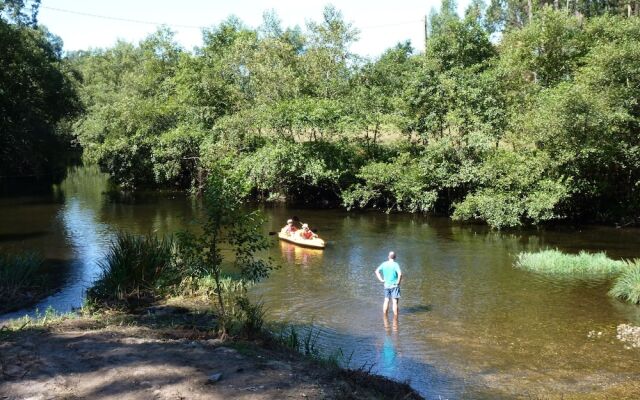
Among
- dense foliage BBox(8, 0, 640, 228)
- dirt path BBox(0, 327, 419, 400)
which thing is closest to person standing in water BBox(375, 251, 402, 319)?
dirt path BBox(0, 327, 419, 400)

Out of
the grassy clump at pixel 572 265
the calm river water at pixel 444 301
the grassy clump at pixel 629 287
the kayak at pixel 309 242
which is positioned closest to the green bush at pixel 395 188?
the calm river water at pixel 444 301

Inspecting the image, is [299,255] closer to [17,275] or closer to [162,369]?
[17,275]

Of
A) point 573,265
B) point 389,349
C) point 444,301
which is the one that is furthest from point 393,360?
point 573,265

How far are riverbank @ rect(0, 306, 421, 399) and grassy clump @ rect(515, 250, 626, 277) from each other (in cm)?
1279

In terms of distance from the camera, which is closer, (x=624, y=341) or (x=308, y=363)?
(x=308, y=363)

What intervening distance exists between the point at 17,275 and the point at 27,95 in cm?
2364

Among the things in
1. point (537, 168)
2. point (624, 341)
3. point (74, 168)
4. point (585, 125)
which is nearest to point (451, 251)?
point (537, 168)

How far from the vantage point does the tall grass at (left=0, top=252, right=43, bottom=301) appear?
14711 mm

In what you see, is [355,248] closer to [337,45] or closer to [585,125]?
[585,125]

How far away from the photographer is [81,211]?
34.5m

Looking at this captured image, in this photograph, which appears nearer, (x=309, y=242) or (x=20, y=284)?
(x=20, y=284)

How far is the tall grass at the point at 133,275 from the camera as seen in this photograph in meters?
13.3

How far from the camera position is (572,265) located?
19.4 m

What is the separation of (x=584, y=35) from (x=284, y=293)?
84.5 feet
